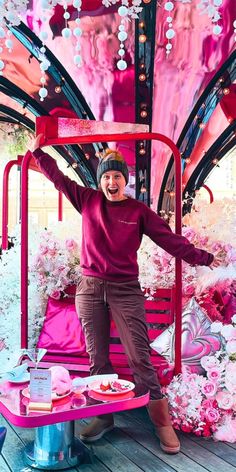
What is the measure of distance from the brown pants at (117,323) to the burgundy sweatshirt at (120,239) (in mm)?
69

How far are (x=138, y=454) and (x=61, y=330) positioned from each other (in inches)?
40.5

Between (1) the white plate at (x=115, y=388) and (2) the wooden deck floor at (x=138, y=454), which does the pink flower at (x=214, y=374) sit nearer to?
(2) the wooden deck floor at (x=138, y=454)

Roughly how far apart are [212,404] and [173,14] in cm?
A: 273

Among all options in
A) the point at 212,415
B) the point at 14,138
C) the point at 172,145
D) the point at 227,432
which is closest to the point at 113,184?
the point at 172,145

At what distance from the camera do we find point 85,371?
3031mm

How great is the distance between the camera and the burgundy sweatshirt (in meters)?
2.67

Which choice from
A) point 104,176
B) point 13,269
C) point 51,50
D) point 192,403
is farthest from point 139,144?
point 192,403

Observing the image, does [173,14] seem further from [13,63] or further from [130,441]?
[130,441]

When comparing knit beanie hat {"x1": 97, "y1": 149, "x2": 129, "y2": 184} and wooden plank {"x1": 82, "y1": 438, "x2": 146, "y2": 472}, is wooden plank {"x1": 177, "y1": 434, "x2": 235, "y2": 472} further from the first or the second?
knit beanie hat {"x1": 97, "y1": 149, "x2": 129, "y2": 184}

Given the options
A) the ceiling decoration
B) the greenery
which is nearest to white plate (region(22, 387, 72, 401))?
the ceiling decoration

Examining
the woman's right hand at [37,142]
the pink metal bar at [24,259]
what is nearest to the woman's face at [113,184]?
the woman's right hand at [37,142]

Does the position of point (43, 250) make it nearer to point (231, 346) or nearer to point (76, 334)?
point (76, 334)

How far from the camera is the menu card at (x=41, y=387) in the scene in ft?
6.91

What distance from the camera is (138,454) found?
2529 millimetres
